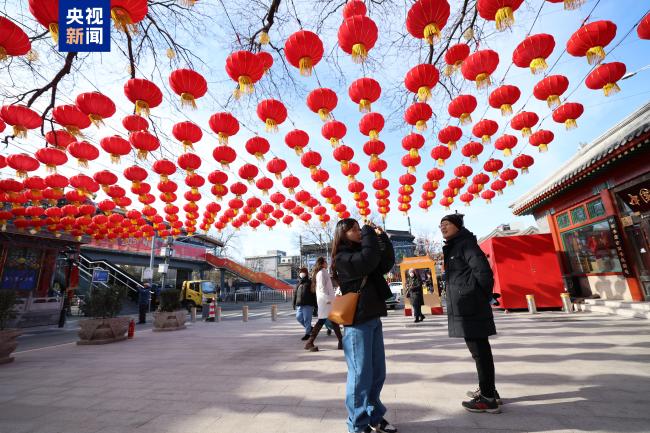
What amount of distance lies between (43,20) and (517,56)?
6.71 metres

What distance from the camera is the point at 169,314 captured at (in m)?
10.6

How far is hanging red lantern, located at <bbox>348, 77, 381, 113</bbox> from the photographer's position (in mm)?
5305

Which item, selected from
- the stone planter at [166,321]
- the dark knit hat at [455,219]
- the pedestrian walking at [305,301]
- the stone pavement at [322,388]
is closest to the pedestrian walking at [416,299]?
the stone pavement at [322,388]

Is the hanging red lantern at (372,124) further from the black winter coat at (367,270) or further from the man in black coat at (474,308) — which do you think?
the black winter coat at (367,270)

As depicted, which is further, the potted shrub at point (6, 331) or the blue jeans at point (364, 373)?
the potted shrub at point (6, 331)

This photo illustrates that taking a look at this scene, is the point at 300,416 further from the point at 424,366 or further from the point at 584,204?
the point at 584,204

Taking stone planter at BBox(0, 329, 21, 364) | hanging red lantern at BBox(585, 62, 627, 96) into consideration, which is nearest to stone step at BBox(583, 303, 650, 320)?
hanging red lantern at BBox(585, 62, 627, 96)

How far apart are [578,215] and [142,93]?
12.6 metres

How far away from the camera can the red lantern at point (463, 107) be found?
5.89 metres

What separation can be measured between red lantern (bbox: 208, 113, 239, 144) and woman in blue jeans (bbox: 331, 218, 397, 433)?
471 centimetres

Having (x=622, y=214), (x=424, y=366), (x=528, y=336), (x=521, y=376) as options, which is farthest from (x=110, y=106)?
(x=622, y=214)

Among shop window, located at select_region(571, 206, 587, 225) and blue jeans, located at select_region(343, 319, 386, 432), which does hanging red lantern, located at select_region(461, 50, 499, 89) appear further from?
shop window, located at select_region(571, 206, 587, 225)

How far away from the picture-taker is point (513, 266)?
10.7 metres

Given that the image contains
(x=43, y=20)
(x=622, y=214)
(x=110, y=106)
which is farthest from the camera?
(x=622, y=214)
